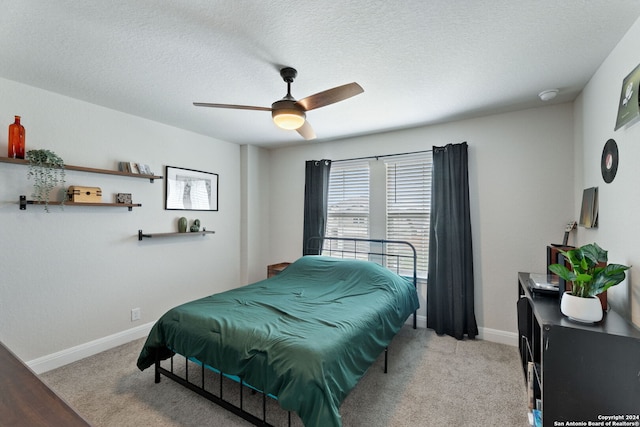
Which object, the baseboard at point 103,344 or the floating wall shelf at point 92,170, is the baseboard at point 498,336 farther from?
the floating wall shelf at point 92,170

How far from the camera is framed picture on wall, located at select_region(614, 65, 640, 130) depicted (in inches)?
59.4

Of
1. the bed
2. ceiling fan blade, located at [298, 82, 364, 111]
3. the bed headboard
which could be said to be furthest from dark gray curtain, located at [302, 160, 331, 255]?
ceiling fan blade, located at [298, 82, 364, 111]

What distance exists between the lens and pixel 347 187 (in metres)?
4.04

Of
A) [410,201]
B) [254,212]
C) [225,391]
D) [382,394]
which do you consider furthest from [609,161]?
[254,212]

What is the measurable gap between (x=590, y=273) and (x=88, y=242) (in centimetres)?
396

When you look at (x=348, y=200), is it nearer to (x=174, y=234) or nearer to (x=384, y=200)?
(x=384, y=200)

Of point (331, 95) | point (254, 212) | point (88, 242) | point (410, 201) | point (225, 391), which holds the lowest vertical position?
point (225, 391)

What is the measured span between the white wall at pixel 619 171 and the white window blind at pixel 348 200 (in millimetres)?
2248

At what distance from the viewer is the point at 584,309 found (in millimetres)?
1480

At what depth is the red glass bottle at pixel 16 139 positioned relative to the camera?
223 centimetres

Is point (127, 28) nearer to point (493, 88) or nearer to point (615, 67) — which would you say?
point (493, 88)

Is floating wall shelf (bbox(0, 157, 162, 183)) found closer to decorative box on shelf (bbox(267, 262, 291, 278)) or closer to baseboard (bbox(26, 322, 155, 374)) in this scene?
baseboard (bbox(26, 322, 155, 374))

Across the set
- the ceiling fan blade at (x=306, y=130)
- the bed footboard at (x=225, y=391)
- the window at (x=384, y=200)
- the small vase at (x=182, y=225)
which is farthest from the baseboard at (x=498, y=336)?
the small vase at (x=182, y=225)

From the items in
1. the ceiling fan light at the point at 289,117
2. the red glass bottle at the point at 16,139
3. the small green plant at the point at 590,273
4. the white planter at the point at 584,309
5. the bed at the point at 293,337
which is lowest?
the bed at the point at 293,337
